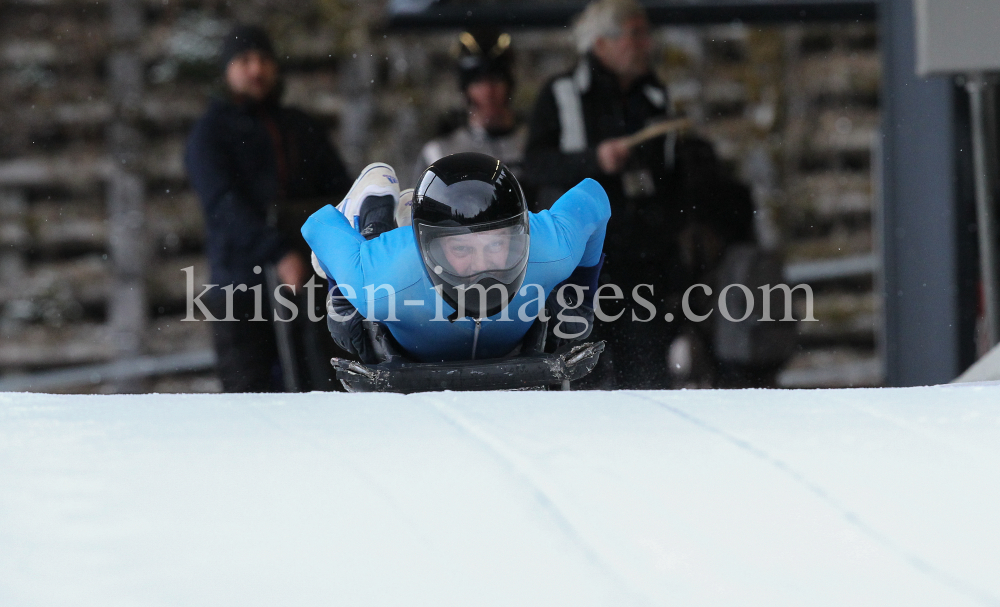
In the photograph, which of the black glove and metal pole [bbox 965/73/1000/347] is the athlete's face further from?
metal pole [bbox 965/73/1000/347]

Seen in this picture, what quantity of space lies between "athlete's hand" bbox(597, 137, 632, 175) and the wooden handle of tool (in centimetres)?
3

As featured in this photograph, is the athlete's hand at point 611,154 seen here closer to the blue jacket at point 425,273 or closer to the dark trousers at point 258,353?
the blue jacket at point 425,273

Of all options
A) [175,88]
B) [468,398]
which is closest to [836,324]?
[175,88]

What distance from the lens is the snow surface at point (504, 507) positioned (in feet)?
2.55

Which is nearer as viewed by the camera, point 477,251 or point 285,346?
point 477,251

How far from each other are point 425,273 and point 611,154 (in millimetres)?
1263

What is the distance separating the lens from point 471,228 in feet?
5.09

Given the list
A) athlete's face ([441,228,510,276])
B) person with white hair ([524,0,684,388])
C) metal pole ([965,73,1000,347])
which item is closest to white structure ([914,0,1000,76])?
metal pole ([965,73,1000,347])

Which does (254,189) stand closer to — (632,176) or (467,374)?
(632,176)

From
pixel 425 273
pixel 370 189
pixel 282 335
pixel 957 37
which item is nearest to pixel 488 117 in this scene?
pixel 282 335

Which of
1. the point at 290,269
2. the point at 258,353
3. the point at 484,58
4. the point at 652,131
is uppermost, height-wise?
the point at 484,58

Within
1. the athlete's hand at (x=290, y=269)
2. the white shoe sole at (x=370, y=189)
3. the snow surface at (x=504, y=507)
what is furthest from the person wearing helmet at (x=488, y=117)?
the snow surface at (x=504, y=507)

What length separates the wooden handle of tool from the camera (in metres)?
2.96

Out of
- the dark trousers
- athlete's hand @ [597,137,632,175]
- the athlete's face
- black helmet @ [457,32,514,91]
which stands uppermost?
black helmet @ [457,32,514,91]
